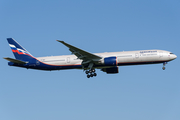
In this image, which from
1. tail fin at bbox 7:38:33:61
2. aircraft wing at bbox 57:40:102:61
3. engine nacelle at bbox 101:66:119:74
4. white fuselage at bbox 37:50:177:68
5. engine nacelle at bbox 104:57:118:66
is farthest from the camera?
engine nacelle at bbox 101:66:119:74

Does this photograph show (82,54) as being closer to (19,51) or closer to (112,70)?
(112,70)

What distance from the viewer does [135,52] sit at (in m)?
44.0

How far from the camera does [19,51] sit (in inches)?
1906

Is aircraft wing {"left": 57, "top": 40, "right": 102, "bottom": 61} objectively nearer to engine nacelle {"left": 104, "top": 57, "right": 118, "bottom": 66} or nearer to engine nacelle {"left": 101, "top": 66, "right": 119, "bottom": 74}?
engine nacelle {"left": 104, "top": 57, "right": 118, "bottom": 66}

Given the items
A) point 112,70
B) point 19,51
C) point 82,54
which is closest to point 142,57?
point 112,70

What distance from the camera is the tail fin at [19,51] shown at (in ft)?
157

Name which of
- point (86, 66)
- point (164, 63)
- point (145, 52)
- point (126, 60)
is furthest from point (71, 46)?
point (164, 63)

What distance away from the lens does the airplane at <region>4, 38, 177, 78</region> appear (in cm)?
4328

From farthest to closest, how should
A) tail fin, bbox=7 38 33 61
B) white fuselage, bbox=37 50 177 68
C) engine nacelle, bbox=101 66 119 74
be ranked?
engine nacelle, bbox=101 66 119 74
tail fin, bbox=7 38 33 61
white fuselage, bbox=37 50 177 68

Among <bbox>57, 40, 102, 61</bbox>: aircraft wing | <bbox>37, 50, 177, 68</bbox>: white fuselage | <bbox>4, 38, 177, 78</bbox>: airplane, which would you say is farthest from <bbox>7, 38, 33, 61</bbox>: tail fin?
<bbox>37, 50, 177, 68</bbox>: white fuselage

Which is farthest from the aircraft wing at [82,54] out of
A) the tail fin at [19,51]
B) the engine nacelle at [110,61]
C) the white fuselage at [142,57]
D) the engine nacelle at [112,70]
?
the tail fin at [19,51]

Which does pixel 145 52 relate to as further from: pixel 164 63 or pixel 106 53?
pixel 106 53

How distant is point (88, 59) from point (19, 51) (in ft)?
41.1

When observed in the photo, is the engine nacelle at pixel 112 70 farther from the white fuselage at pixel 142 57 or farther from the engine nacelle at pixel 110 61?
the engine nacelle at pixel 110 61
